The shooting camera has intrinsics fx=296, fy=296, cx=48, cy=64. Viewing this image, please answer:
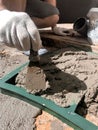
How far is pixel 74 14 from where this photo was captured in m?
3.32

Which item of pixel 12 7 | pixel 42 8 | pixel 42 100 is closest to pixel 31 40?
pixel 42 100

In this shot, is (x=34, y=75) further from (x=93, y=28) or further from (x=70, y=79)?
(x=93, y=28)

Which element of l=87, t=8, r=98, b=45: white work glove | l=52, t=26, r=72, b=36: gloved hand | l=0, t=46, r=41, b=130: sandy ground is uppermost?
l=87, t=8, r=98, b=45: white work glove

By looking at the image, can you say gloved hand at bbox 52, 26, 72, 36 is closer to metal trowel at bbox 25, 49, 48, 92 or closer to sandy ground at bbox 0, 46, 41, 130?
metal trowel at bbox 25, 49, 48, 92

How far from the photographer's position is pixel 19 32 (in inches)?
60.9

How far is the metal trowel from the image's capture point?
1680mm

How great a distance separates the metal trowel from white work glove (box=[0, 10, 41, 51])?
116 mm

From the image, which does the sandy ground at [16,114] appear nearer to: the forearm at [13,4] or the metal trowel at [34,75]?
the metal trowel at [34,75]

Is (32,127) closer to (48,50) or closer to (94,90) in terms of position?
(94,90)

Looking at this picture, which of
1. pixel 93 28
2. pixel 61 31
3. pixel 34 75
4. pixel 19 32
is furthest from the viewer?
pixel 61 31

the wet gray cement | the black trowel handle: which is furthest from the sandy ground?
the black trowel handle

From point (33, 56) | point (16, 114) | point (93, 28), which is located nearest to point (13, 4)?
point (33, 56)

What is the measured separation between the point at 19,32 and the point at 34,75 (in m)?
0.30

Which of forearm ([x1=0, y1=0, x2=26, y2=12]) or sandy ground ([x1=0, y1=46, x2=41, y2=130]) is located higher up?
forearm ([x1=0, y1=0, x2=26, y2=12])
